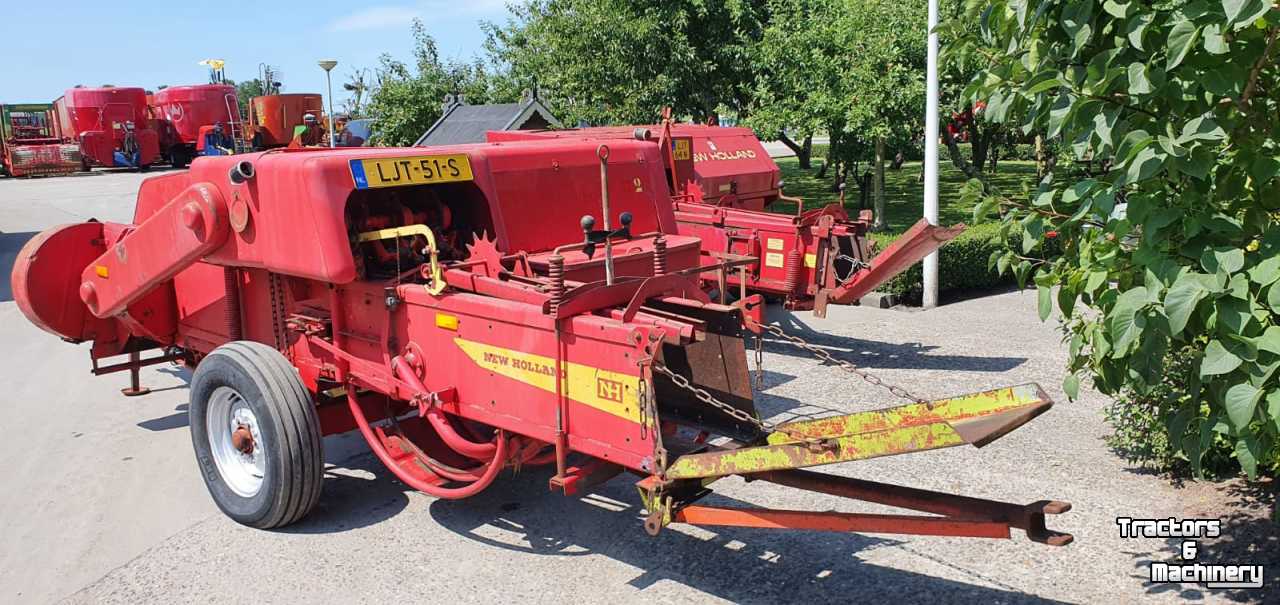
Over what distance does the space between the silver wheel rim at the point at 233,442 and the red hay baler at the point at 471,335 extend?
Result: 0.01 m

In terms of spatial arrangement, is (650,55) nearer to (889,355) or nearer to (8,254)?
(889,355)

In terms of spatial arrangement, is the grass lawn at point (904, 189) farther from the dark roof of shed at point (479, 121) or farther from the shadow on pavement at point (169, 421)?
the shadow on pavement at point (169, 421)

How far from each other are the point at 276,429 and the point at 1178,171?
14.8 feet

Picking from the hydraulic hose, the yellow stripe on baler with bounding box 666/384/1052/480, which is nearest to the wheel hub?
the hydraulic hose

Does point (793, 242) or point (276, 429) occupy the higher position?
point (793, 242)

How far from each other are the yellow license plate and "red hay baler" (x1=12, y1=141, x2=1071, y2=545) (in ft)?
0.04

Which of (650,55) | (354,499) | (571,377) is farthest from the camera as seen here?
(650,55)

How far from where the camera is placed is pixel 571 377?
4605mm

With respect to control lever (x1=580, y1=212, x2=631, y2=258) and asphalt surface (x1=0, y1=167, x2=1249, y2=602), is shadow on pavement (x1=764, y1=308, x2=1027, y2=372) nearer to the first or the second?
asphalt surface (x1=0, y1=167, x2=1249, y2=602)

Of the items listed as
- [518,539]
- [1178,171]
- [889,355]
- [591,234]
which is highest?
[1178,171]

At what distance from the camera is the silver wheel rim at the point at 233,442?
597 centimetres

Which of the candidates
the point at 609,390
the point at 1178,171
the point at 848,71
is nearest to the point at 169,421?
the point at 609,390

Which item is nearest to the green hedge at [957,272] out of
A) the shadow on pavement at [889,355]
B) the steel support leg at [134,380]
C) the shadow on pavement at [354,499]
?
the shadow on pavement at [889,355]

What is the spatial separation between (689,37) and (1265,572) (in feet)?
47.4
